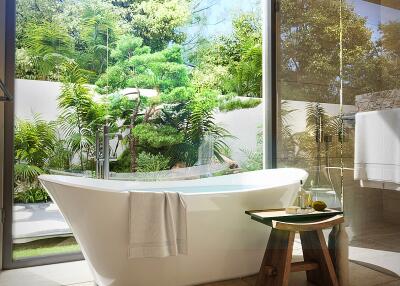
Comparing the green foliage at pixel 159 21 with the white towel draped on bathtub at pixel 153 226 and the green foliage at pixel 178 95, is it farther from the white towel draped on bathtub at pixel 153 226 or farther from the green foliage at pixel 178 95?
the white towel draped on bathtub at pixel 153 226

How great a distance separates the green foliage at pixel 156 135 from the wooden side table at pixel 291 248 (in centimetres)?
128

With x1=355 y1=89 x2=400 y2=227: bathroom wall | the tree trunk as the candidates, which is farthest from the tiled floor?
the tree trunk

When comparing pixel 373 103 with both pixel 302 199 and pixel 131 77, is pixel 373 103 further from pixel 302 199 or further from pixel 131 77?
pixel 131 77

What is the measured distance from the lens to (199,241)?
2225mm

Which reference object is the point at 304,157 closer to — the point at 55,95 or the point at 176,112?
the point at 176,112

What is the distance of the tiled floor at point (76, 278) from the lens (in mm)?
2244

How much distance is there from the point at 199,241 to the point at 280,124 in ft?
5.88

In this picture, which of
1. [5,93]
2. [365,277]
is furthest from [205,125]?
[365,277]

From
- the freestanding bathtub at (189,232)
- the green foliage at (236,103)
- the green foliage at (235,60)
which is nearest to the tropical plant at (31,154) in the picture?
the freestanding bathtub at (189,232)

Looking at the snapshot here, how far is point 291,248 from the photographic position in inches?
81.6

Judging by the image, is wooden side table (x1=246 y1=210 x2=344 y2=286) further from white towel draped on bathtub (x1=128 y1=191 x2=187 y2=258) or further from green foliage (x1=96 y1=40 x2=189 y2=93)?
green foliage (x1=96 y1=40 x2=189 y2=93)

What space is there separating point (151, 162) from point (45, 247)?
1157 millimetres

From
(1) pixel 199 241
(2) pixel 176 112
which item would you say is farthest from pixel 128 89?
(1) pixel 199 241

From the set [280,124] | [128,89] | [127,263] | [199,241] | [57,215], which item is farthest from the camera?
[280,124]
